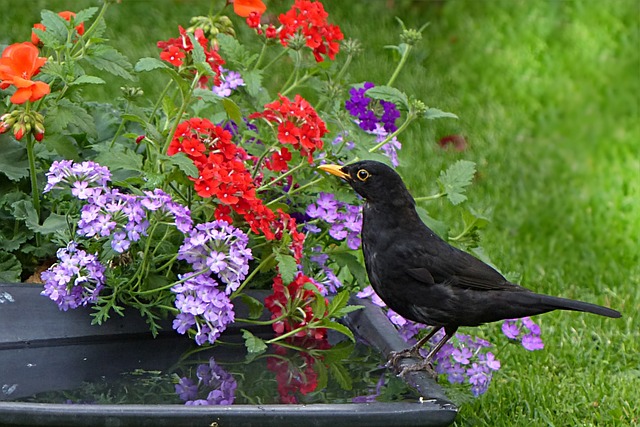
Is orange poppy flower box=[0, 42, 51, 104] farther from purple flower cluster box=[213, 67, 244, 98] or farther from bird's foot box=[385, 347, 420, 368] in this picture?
bird's foot box=[385, 347, 420, 368]

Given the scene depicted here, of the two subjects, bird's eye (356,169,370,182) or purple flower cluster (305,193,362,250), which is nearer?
bird's eye (356,169,370,182)

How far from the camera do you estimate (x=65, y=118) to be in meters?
3.32

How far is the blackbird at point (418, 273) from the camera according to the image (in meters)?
3.22

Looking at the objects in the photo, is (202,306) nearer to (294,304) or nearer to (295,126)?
(294,304)

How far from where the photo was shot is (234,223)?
325cm

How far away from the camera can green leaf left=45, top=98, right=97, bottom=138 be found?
3.31m

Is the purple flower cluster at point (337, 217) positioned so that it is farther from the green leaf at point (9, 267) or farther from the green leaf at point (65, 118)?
the green leaf at point (9, 267)

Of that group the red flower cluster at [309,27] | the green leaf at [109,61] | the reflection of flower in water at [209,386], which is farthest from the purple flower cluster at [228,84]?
the reflection of flower in water at [209,386]

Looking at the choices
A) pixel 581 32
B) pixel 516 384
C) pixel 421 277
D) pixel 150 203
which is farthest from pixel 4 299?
pixel 581 32

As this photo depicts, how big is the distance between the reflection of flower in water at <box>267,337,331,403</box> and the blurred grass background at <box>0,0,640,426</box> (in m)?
0.76

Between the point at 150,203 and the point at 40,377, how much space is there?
55cm

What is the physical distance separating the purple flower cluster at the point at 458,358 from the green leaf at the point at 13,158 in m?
1.16

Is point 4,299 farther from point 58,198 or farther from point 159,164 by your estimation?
point 159,164

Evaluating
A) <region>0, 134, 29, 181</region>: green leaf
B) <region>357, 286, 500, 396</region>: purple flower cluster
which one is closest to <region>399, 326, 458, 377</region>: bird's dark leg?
<region>357, 286, 500, 396</region>: purple flower cluster
